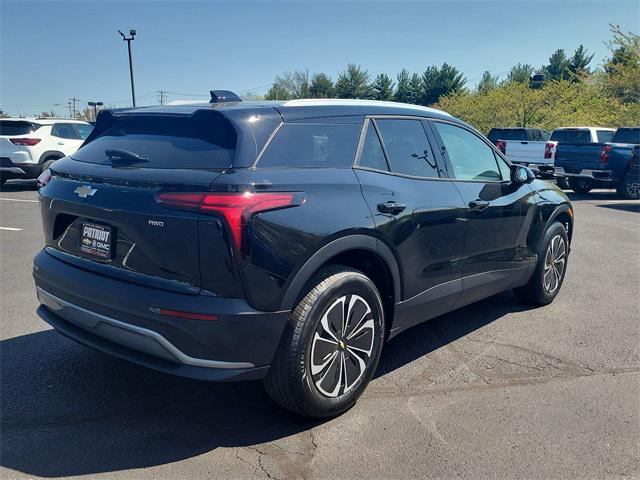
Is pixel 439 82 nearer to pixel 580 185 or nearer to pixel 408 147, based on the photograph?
pixel 580 185

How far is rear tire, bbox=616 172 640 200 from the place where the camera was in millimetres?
14078

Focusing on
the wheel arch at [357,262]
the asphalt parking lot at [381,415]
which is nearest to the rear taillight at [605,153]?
the asphalt parking lot at [381,415]

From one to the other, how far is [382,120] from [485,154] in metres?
1.34

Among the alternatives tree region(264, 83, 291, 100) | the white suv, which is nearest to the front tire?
the white suv

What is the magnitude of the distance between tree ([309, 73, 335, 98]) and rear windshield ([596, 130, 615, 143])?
1920 inches

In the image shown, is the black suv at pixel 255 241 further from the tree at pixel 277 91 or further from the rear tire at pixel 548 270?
the tree at pixel 277 91

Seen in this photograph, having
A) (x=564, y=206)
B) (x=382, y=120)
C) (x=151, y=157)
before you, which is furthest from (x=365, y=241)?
(x=564, y=206)

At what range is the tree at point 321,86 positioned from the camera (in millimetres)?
64300

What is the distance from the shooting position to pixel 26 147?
13500 mm

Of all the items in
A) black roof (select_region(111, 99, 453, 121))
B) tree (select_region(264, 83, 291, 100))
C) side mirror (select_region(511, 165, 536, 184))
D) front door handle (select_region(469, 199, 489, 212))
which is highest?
tree (select_region(264, 83, 291, 100))

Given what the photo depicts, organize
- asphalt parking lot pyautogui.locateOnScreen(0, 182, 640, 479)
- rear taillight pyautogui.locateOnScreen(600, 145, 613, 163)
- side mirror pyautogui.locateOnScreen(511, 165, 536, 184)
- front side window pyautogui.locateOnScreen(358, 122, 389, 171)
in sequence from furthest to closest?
rear taillight pyautogui.locateOnScreen(600, 145, 613, 163) → side mirror pyautogui.locateOnScreen(511, 165, 536, 184) → front side window pyautogui.locateOnScreen(358, 122, 389, 171) → asphalt parking lot pyautogui.locateOnScreen(0, 182, 640, 479)

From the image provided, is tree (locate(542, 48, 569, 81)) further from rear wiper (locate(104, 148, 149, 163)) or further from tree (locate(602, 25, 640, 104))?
rear wiper (locate(104, 148, 149, 163))

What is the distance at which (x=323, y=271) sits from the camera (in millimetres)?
2934

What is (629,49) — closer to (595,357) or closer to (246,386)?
(595,357)
